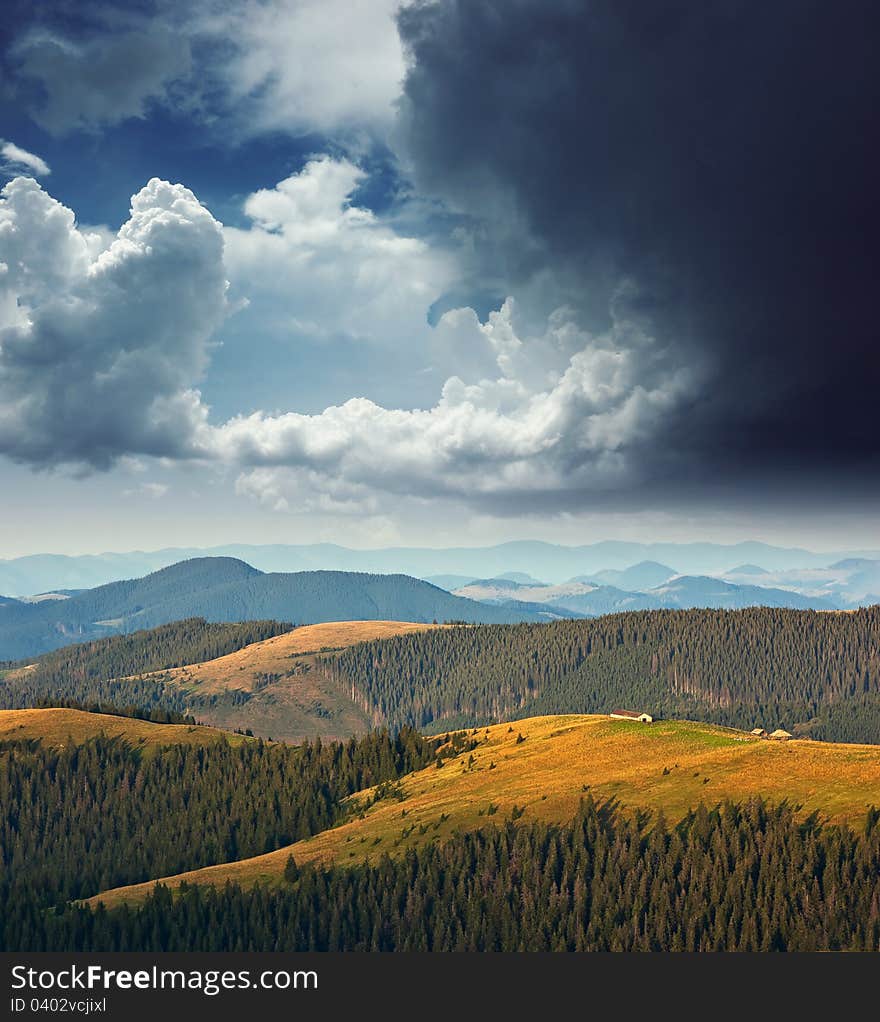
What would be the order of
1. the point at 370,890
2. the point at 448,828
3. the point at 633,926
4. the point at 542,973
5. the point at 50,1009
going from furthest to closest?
the point at 448,828, the point at 370,890, the point at 633,926, the point at 542,973, the point at 50,1009

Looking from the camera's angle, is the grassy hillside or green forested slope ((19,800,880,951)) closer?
green forested slope ((19,800,880,951))

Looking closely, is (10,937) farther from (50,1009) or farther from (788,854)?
(788,854)

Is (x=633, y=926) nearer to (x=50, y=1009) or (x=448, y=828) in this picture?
(x=448, y=828)

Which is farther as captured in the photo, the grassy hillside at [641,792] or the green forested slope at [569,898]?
the grassy hillside at [641,792]

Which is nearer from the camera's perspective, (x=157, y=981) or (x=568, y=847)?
Result: (x=157, y=981)

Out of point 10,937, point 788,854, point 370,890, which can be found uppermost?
point 788,854

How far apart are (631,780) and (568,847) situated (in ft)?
93.8

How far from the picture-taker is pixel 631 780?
18325cm

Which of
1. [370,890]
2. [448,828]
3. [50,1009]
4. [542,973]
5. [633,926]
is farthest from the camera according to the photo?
[448,828]

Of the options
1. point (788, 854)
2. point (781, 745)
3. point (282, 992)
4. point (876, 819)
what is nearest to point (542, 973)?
point (282, 992)

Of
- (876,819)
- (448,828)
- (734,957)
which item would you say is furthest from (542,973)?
(448,828)

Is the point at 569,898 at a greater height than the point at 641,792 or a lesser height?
lesser

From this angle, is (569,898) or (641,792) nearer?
(569,898)

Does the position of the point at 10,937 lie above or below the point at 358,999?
below
